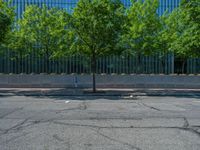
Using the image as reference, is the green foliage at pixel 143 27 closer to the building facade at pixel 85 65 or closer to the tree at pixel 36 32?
the tree at pixel 36 32

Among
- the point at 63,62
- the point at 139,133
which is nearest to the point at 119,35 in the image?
the point at 139,133

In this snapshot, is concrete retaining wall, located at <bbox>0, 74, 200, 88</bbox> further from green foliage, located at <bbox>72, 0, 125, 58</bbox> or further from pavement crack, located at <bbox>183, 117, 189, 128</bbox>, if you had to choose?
pavement crack, located at <bbox>183, 117, 189, 128</bbox>

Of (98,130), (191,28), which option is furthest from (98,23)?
(98,130)

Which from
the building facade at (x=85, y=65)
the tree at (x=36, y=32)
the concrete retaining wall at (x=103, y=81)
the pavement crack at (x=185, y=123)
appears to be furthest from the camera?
the building facade at (x=85, y=65)

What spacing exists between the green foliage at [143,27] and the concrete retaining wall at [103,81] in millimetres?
4198

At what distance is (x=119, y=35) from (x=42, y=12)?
11.7 meters

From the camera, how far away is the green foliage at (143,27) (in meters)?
32.8

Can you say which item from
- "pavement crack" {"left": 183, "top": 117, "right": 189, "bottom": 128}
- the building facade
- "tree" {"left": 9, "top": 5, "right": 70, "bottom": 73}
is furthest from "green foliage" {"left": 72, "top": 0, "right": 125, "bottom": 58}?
the building facade

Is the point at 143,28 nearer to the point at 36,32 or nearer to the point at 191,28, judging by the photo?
the point at 191,28

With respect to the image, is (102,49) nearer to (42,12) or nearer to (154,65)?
(42,12)

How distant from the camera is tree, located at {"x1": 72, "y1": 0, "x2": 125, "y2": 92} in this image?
24672mm

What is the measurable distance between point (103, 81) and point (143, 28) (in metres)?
6.47

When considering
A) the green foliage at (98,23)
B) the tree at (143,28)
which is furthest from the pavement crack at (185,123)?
the tree at (143,28)

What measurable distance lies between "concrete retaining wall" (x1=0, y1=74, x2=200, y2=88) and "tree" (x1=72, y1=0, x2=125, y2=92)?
4.83 meters
